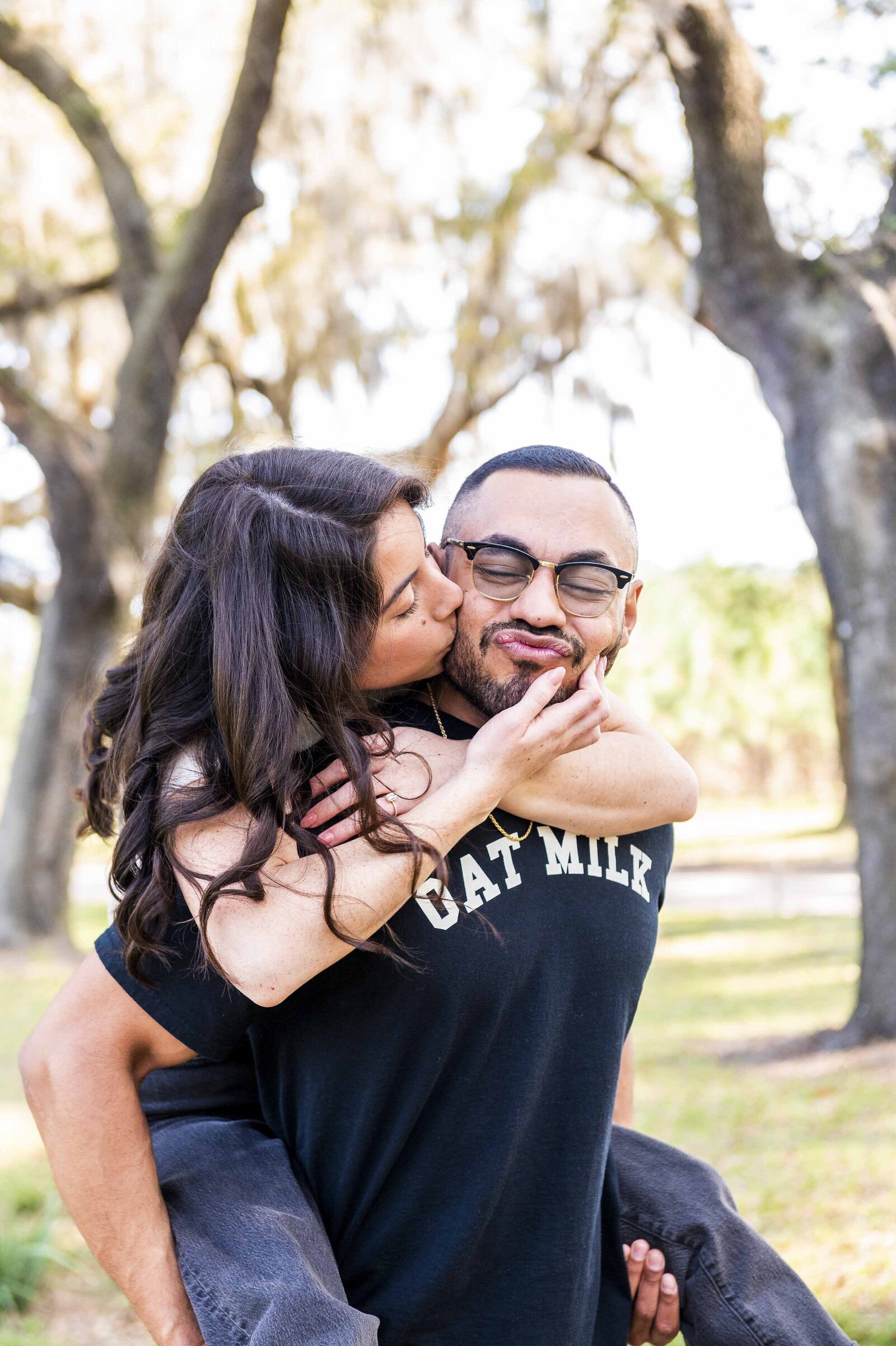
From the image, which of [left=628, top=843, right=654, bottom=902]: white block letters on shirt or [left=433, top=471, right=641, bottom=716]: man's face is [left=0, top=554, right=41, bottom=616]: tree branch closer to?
[left=433, top=471, right=641, bottom=716]: man's face

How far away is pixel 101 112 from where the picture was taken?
10.0 meters

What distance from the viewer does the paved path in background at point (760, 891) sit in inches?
592

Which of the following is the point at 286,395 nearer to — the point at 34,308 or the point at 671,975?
the point at 34,308

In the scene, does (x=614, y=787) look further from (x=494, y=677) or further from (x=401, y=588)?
(x=401, y=588)

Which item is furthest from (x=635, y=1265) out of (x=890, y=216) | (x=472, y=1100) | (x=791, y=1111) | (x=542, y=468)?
(x=890, y=216)

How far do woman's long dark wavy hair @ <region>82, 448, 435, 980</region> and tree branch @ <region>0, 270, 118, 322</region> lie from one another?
1111 centimetres

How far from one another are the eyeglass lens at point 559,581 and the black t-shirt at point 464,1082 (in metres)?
0.39

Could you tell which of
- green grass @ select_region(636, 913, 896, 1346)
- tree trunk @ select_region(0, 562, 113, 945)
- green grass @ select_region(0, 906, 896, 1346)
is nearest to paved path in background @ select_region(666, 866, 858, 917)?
green grass @ select_region(636, 913, 896, 1346)

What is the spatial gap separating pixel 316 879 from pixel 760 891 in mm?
16106

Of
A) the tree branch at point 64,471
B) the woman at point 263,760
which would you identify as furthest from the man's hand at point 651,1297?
the tree branch at point 64,471

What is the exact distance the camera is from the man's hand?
2.27 m

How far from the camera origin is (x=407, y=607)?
84.0 inches

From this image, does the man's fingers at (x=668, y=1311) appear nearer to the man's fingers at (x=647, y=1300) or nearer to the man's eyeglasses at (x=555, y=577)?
the man's fingers at (x=647, y=1300)

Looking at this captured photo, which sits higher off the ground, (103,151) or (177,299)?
(103,151)
